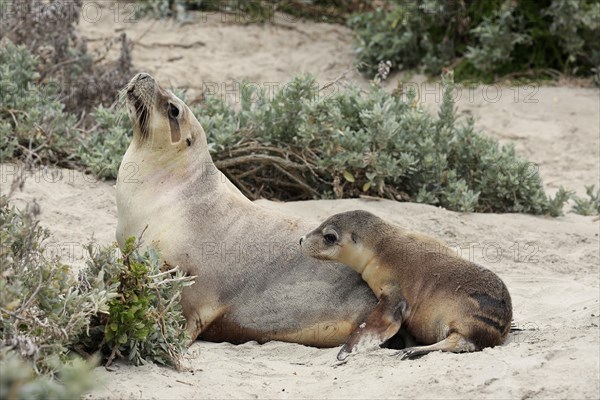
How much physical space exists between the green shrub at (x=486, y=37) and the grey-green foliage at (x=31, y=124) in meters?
4.14

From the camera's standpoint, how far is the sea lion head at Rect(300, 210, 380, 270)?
5676mm

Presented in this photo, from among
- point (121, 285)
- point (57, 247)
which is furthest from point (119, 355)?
point (57, 247)

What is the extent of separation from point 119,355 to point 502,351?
5.67 feet

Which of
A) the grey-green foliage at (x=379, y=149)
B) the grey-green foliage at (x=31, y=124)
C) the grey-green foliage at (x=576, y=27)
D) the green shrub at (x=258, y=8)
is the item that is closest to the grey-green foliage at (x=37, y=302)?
the grey-green foliage at (x=379, y=149)

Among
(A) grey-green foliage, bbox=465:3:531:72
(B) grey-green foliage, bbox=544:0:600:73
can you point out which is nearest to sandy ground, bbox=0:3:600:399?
(A) grey-green foliage, bbox=465:3:531:72

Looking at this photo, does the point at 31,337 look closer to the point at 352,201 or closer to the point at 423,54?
the point at 352,201

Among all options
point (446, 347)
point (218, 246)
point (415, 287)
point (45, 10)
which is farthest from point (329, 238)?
point (45, 10)

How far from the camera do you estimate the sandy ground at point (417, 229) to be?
15.0 feet

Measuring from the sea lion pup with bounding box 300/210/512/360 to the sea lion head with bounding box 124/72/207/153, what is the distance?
1.04 metres

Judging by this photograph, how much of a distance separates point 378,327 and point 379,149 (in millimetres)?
2895

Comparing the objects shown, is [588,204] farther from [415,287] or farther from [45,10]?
[45,10]

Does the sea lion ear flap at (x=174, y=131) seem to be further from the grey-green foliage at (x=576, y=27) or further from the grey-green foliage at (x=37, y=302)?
the grey-green foliage at (x=576, y=27)

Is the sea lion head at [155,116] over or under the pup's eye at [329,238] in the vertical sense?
over

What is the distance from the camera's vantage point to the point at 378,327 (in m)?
5.36
